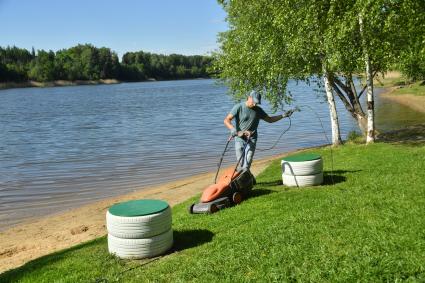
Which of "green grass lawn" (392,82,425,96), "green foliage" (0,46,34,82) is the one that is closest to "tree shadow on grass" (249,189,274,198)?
"green grass lawn" (392,82,425,96)

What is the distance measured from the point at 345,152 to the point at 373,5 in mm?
5269

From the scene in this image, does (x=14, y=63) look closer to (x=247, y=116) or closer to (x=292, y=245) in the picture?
(x=247, y=116)

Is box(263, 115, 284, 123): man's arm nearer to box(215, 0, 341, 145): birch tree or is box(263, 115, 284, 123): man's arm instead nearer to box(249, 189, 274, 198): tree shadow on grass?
box(249, 189, 274, 198): tree shadow on grass

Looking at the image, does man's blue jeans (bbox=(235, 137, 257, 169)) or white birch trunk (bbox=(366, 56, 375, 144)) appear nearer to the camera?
man's blue jeans (bbox=(235, 137, 257, 169))

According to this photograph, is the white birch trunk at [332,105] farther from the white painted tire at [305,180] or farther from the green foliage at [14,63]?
the green foliage at [14,63]

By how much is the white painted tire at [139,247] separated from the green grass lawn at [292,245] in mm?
121

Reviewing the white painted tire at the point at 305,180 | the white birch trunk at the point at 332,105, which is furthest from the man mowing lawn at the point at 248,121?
the white birch trunk at the point at 332,105

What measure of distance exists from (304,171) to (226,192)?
229 cm

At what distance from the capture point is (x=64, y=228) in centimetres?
1376

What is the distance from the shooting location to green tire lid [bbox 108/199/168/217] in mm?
7797

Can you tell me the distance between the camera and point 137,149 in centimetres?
2977

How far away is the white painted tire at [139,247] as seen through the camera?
7.76 m

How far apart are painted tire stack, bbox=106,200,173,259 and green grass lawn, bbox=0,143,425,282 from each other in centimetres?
17

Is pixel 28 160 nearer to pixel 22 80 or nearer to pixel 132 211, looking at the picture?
pixel 132 211
